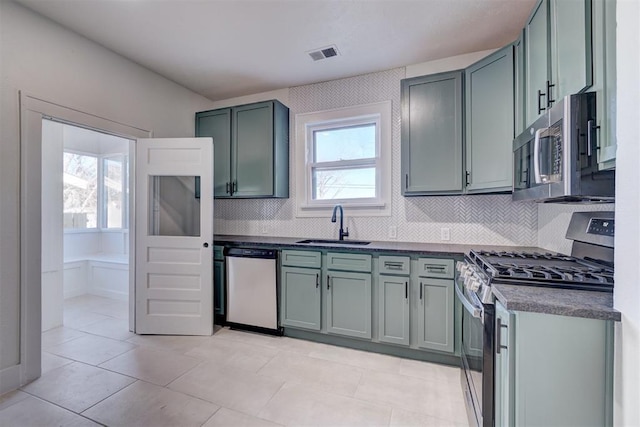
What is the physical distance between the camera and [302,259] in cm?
275

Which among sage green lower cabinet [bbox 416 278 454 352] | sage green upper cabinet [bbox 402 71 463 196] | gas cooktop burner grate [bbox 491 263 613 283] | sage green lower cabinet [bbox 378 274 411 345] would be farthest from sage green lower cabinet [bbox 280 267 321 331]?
gas cooktop burner grate [bbox 491 263 613 283]

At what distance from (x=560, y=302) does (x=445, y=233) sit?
72.0 inches

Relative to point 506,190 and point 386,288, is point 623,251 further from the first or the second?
point 386,288

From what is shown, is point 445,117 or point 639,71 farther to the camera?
point 445,117

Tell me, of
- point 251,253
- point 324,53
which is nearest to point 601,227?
point 324,53

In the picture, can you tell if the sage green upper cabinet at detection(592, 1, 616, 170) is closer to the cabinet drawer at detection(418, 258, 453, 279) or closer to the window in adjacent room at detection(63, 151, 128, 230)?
the cabinet drawer at detection(418, 258, 453, 279)

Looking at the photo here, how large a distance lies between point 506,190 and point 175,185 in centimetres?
323

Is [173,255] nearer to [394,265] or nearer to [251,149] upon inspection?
[251,149]

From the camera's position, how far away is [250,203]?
3689 mm

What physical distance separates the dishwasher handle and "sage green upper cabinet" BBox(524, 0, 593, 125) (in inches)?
92.0

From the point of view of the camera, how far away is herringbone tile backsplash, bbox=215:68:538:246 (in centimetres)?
260

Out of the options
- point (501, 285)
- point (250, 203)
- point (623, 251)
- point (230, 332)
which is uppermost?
point (250, 203)

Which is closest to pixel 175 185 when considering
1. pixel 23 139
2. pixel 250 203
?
pixel 250 203

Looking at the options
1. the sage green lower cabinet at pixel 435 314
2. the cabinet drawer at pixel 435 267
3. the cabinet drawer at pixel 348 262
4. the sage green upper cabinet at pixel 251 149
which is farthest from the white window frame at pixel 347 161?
the sage green lower cabinet at pixel 435 314
